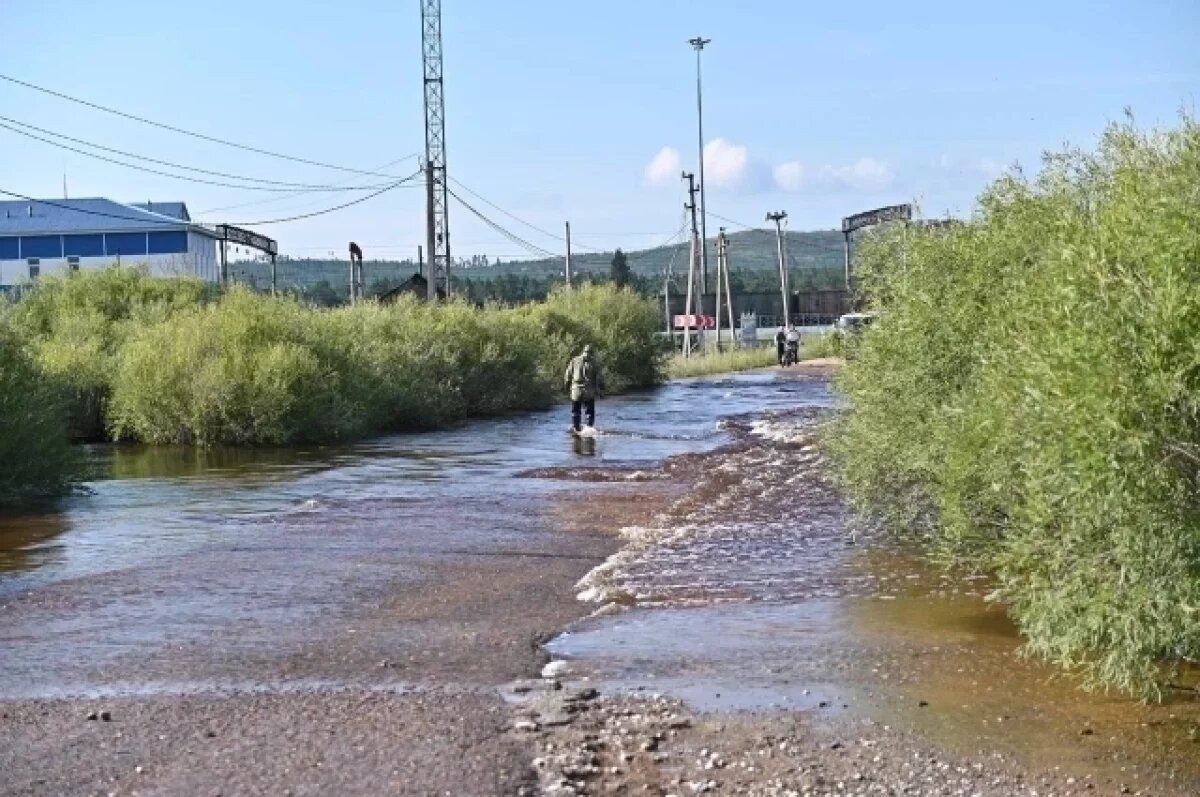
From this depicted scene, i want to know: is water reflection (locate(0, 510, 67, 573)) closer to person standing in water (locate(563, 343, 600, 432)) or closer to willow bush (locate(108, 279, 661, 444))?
willow bush (locate(108, 279, 661, 444))

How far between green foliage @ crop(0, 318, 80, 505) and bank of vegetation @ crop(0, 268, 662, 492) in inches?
0.9

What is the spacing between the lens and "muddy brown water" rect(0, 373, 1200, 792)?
980cm

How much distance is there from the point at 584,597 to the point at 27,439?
35.4 feet

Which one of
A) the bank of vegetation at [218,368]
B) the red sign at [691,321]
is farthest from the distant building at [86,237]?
the bank of vegetation at [218,368]

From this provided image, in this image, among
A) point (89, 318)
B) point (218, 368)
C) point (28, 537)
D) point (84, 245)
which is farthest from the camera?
point (84, 245)

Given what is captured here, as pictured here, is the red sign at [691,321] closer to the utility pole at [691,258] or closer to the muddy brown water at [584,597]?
the utility pole at [691,258]

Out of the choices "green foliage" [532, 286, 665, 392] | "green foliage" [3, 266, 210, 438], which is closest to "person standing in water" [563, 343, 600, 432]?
"green foliage" [3, 266, 210, 438]

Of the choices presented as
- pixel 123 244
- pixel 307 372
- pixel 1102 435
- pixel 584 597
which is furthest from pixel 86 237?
pixel 1102 435

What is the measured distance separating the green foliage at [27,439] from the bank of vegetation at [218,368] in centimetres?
2

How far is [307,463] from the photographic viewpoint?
27109 millimetres

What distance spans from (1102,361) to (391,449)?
74.5ft

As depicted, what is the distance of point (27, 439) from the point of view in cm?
2131

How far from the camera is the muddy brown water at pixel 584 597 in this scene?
980 centimetres

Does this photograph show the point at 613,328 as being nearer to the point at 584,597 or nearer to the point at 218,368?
the point at 218,368
